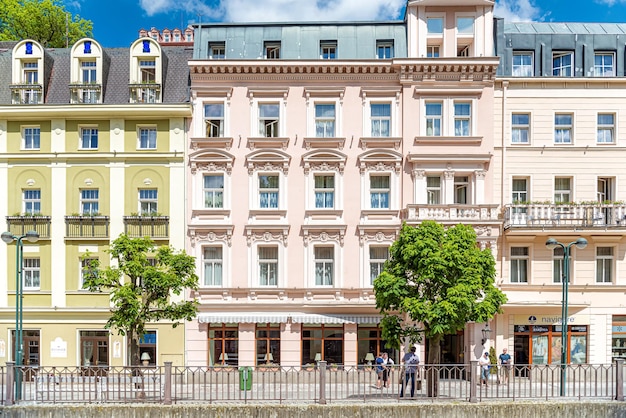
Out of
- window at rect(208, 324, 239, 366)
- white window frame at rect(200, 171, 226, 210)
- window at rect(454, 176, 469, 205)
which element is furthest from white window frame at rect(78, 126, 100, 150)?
window at rect(454, 176, 469, 205)

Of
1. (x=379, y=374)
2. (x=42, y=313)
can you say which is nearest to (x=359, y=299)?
(x=379, y=374)

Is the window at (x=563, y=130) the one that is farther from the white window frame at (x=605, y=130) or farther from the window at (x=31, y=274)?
the window at (x=31, y=274)

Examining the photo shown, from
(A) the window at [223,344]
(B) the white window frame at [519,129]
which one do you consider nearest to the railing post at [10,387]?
(A) the window at [223,344]

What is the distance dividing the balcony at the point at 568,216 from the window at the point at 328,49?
34.0ft

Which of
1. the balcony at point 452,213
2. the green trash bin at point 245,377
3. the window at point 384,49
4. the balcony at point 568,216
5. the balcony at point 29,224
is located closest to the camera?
the green trash bin at point 245,377

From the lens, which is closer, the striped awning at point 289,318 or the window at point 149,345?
the striped awning at point 289,318

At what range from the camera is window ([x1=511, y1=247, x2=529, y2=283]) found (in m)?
25.9

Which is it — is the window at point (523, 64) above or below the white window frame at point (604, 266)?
above

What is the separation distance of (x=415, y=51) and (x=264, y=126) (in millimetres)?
7441

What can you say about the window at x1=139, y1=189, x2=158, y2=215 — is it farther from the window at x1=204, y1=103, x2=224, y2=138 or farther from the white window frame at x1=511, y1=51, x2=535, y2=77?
the white window frame at x1=511, y1=51, x2=535, y2=77

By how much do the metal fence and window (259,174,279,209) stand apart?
9.23 metres

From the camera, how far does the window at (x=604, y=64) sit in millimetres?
26297

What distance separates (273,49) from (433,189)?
31.5 feet

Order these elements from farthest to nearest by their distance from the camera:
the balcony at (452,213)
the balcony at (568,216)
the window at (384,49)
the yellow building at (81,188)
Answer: the window at (384,49) < the yellow building at (81,188) < the balcony at (568,216) < the balcony at (452,213)
